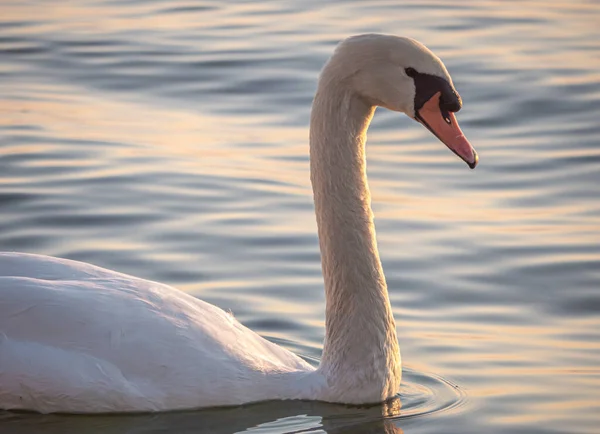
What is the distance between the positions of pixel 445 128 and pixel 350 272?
0.80 metres

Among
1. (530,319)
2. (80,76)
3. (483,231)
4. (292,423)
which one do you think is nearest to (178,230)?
(483,231)

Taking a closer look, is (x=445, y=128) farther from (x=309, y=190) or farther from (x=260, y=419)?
(x=309, y=190)

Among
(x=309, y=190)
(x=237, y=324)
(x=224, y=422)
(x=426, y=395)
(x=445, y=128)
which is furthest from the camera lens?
(x=309, y=190)

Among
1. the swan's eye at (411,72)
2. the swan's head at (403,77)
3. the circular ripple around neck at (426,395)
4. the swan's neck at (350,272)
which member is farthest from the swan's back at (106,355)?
the swan's eye at (411,72)

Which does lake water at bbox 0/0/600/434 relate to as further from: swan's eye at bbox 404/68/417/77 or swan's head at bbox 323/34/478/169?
swan's eye at bbox 404/68/417/77

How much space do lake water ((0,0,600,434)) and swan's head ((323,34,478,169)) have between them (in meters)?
1.27

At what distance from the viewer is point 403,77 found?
669 centimetres

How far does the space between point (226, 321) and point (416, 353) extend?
1194mm

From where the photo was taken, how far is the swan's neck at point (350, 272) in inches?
274

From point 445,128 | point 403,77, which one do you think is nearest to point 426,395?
point 445,128

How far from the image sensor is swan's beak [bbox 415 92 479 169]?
6734 millimetres

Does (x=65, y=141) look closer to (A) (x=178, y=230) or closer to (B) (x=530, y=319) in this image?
(A) (x=178, y=230)

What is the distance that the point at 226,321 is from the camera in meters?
6.98

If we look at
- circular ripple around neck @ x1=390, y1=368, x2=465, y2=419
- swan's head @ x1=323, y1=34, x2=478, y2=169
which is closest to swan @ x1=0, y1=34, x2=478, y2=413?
swan's head @ x1=323, y1=34, x2=478, y2=169
